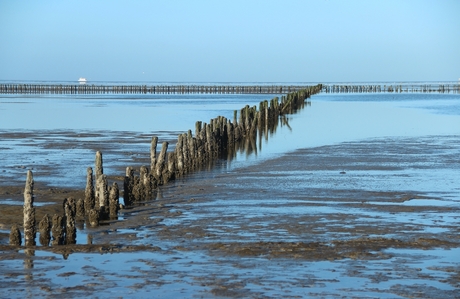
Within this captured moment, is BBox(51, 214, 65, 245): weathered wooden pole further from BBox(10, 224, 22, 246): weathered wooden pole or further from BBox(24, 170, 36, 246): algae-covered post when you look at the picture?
BBox(10, 224, 22, 246): weathered wooden pole

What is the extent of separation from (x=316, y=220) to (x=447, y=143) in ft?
54.7

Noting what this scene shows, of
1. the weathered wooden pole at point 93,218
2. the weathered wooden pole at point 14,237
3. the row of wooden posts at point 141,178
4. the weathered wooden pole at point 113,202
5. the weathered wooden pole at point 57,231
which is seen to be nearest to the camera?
the weathered wooden pole at point 14,237

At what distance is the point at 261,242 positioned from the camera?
35.1 feet

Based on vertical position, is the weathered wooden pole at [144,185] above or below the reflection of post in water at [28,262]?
above

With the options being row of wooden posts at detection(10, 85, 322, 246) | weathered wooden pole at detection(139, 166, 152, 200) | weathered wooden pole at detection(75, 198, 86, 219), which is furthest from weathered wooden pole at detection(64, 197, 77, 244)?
weathered wooden pole at detection(139, 166, 152, 200)

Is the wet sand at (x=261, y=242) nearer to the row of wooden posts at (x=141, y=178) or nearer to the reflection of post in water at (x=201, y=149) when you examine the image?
the row of wooden posts at (x=141, y=178)

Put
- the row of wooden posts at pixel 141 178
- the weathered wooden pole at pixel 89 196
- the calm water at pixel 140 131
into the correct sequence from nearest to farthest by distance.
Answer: the row of wooden posts at pixel 141 178, the weathered wooden pole at pixel 89 196, the calm water at pixel 140 131

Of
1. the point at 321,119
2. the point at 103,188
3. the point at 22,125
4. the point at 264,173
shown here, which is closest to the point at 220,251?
the point at 103,188

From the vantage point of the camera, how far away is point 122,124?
39.9m

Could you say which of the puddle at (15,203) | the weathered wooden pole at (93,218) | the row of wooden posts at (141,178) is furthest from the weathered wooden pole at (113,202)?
the puddle at (15,203)

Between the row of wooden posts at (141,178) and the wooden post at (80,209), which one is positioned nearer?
the row of wooden posts at (141,178)

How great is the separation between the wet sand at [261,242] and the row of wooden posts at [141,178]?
13.9 inches

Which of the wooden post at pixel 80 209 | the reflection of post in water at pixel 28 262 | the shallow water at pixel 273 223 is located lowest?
the shallow water at pixel 273 223

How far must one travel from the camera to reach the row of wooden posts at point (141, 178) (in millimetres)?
10836
